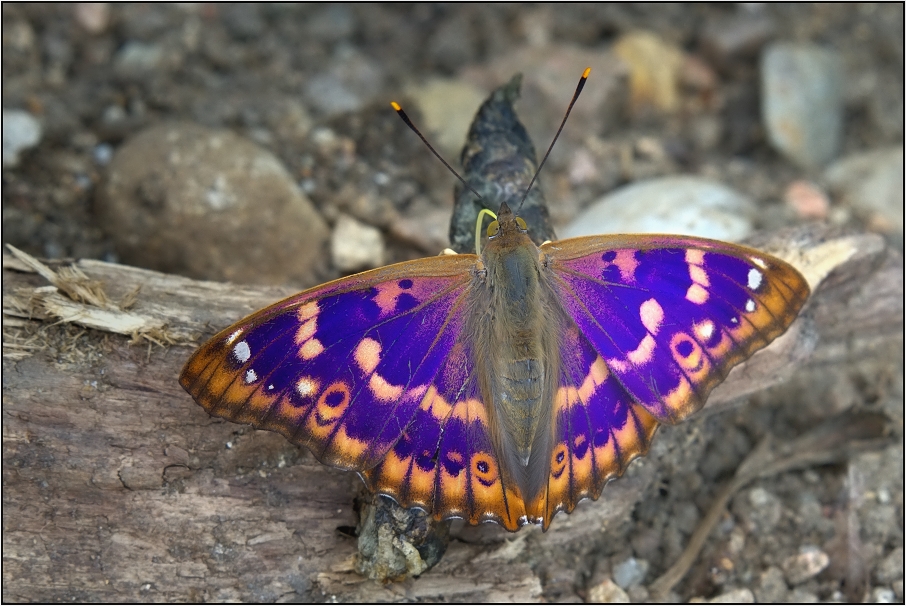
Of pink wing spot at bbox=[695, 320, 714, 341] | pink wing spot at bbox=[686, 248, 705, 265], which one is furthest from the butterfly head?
pink wing spot at bbox=[695, 320, 714, 341]

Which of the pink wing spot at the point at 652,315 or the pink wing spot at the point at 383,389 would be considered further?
the pink wing spot at the point at 652,315

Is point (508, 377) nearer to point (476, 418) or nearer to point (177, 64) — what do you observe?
point (476, 418)

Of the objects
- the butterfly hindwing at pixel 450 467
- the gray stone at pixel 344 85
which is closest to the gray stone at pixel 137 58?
the gray stone at pixel 344 85

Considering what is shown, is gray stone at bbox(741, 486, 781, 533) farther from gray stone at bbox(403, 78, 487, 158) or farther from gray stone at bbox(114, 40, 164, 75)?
gray stone at bbox(114, 40, 164, 75)

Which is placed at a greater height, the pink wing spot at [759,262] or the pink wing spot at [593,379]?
the pink wing spot at [759,262]

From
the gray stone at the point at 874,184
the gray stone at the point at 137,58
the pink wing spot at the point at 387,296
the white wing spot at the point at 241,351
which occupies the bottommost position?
the white wing spot at the point at 241,351

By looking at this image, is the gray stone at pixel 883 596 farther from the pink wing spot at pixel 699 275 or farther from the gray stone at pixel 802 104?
the gray stone at pixel 802 104

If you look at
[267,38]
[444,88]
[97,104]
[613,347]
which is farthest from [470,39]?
[613,347]
